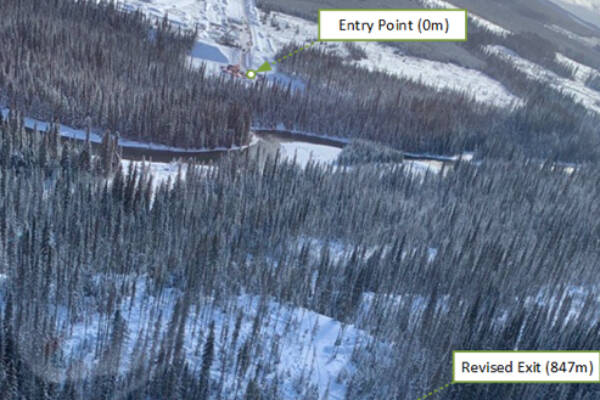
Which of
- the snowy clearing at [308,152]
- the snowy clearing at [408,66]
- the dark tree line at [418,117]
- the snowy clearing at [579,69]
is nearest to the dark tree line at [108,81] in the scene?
the snowy clearing at [308,152]

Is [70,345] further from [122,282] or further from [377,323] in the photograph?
[377,323]

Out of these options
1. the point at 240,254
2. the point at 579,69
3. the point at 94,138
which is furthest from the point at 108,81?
the point at 579,69

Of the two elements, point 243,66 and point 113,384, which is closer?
point 113,384

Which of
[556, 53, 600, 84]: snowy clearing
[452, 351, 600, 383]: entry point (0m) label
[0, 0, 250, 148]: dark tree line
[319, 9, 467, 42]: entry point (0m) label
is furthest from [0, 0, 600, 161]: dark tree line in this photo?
[556, 53, 600, 84]: snowy clearing

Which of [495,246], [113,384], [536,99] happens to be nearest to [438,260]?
[495,246]

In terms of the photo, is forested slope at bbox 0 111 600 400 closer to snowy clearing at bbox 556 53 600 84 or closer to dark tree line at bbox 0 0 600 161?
dark tree line at bbox 0 0 600 161

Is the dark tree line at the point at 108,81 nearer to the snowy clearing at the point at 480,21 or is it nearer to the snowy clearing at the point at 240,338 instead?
the snowy clearing at the point at 240,338

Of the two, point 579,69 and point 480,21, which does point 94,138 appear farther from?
point 480,21
